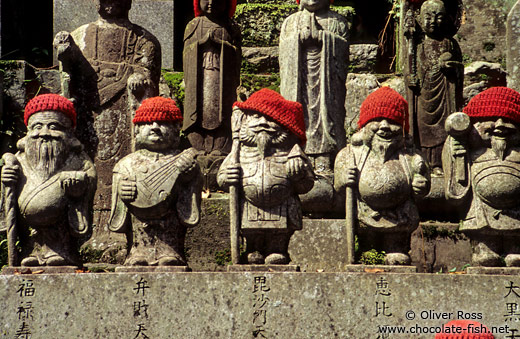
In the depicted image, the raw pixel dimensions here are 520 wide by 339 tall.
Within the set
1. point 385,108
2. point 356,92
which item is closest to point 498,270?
point 385,108

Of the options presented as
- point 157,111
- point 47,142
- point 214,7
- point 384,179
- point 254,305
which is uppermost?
point 214,7

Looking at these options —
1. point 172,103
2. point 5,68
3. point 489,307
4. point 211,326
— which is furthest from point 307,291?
point 5,68

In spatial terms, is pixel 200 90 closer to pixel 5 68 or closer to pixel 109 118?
pixel 109 118

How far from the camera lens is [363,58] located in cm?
1434

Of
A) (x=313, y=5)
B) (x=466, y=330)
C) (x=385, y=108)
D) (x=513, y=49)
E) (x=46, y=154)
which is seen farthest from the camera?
(x=513, y=49)

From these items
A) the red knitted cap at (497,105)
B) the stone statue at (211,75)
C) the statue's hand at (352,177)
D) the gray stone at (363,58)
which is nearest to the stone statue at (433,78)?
the gray stone at (363,58)

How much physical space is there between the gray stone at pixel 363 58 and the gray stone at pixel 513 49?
190 centimetres

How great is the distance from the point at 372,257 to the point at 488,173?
47.9 inches

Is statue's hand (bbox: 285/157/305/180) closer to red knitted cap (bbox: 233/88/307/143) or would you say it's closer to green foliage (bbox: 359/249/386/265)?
red knitted cap (bbox: 233/88/307/143)

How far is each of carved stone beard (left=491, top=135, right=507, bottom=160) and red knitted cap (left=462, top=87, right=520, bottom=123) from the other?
0.21 m

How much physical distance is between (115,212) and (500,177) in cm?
324

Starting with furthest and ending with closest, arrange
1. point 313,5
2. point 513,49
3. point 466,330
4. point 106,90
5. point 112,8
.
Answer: point 513,49
point 313,5
point 112,8
point 106,90
point 466,330

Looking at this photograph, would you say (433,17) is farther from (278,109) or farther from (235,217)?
(235,217)

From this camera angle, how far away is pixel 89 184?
9188mm
